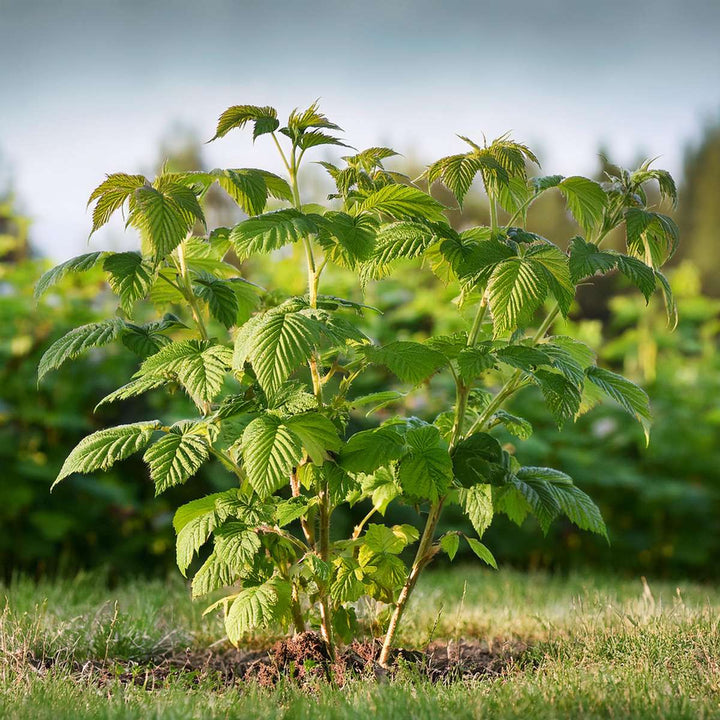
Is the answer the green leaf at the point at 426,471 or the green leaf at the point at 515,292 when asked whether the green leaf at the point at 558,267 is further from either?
the green leaf at the point at 426,471

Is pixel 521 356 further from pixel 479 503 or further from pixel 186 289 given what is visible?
pixel 186 289

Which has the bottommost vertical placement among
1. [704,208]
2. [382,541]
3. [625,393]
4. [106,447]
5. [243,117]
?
[382,541]

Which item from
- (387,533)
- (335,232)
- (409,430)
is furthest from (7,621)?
(335,232)

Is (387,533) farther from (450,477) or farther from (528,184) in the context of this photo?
(528,184)

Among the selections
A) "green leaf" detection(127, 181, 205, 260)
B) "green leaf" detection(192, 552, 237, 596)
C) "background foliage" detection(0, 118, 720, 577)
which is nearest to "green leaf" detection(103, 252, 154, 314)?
"green leaf" detection(127, 181, 205, 260)

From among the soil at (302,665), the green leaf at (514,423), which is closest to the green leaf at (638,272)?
the green leaf at (514,423)

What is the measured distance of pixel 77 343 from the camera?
217cm

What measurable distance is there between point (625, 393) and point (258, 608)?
110 cm

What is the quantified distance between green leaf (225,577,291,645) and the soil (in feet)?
0.76

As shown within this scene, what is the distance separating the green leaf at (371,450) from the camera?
2.13 m

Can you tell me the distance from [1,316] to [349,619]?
3.26 metres

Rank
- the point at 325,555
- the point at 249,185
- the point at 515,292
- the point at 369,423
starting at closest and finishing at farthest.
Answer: the point at 515,292, the point at 249,185, the point at 325,555, the point at 369,423

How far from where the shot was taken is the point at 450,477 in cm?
212

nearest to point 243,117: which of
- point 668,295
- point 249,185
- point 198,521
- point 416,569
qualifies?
point 249,185
